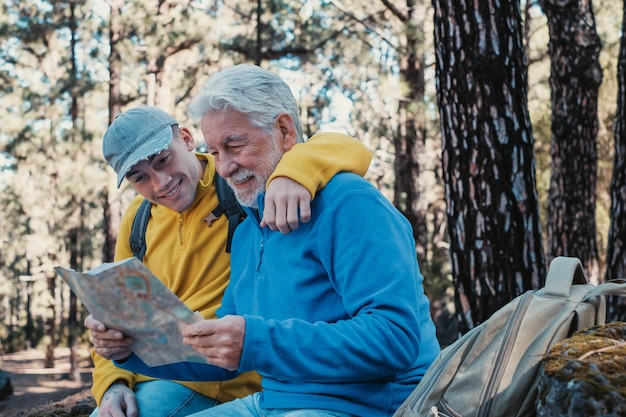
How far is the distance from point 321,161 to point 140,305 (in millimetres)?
638

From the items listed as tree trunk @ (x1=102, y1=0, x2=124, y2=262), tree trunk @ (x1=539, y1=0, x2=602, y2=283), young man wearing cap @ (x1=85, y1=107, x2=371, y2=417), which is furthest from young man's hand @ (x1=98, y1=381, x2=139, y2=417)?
tree trunk @ (x1=102, y1=0, x2=124, y2=262)

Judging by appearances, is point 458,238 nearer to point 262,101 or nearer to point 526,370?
point 262,101

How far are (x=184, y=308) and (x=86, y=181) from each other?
57.1 feet

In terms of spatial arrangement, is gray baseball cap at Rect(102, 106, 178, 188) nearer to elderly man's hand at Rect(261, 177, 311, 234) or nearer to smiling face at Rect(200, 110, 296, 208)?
smiling face at Rect(200, 110, 296, 208)

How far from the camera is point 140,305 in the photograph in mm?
1988

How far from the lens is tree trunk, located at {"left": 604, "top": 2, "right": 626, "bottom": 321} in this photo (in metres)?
5.41

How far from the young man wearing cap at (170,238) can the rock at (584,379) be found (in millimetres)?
1446

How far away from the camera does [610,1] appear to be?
16.8 metres

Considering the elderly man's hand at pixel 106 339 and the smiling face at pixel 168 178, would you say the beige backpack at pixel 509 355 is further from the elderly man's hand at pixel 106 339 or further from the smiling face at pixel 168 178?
the smiling face at pixel 168 178

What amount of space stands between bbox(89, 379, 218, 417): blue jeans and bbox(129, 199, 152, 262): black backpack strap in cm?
53

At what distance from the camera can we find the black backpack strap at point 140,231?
299cm

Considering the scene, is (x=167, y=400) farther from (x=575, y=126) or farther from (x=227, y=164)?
(x=575, y=126)

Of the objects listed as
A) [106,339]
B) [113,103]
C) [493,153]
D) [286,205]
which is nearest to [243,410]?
[106,339]

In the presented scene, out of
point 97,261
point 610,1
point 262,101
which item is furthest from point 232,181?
point 97,261
